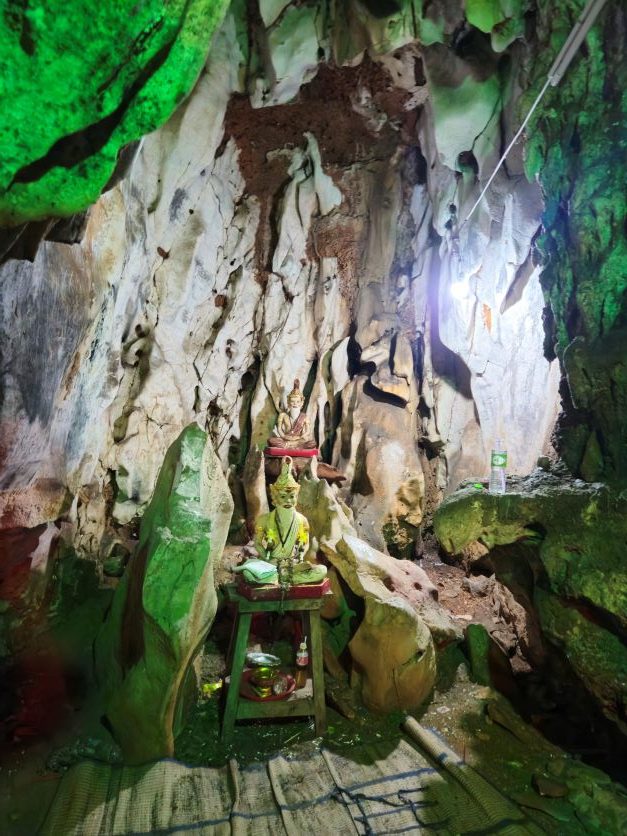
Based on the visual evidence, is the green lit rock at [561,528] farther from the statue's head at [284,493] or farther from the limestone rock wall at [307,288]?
the limestone rock wall at [307,288]

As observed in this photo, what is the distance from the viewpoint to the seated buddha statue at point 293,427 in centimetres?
806

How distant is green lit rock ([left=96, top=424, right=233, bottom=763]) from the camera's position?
3.14 meters

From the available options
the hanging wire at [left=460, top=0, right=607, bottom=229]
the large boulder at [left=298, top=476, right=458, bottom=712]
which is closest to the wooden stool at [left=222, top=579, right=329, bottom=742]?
the large boulder at [left=298, top=476, right=458, bottom=712]

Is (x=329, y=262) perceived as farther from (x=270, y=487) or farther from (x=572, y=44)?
(x=270, y=487)

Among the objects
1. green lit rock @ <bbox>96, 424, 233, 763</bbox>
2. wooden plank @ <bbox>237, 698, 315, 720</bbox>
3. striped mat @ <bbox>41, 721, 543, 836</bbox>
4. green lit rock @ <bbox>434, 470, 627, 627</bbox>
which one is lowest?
striped mat @ <bbox>41, 721, 543, 836</bbox>

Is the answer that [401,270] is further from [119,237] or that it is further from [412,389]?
[119,237]

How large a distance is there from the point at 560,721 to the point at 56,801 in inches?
146

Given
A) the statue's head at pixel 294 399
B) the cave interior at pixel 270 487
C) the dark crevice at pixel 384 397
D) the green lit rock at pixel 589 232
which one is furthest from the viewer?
the dark crevice at pixel 384 397

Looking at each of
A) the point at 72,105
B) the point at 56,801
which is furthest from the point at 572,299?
the point at 56,801

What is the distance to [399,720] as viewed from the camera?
A: 12.8 ft

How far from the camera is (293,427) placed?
8.42 metres

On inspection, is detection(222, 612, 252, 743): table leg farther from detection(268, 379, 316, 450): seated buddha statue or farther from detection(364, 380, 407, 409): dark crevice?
detection(364, 380, 407, 409): dark crevice

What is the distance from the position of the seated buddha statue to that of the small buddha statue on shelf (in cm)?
370

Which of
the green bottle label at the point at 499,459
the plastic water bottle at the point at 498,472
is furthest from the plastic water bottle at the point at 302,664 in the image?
the green bottle label at the point at 499,459
